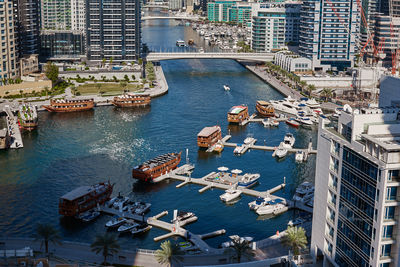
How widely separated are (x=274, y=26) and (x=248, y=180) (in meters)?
87.3

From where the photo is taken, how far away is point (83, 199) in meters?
48.2

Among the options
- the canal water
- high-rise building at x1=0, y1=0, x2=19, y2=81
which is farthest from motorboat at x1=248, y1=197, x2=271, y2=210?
high-rise building at x1=0, y1=0, x2=19, y2=81

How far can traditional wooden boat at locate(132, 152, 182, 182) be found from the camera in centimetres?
5519

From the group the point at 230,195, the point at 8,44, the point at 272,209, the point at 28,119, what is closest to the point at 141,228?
the point at 230,195

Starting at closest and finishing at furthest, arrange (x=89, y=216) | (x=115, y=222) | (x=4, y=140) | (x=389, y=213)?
(x=389, y=213) → (x=115, y=222) → (x=89, y=216) → (x=4, y=140)

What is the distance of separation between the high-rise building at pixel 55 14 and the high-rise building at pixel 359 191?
13126 cm

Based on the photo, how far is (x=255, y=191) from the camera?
2080 inches

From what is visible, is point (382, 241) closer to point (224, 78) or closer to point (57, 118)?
point (57, 118)

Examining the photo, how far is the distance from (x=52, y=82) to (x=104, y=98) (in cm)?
1204

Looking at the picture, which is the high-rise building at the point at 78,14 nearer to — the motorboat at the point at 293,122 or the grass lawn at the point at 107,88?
the grass lawn at the point at 107,88

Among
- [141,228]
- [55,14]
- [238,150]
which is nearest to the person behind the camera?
[141,228]

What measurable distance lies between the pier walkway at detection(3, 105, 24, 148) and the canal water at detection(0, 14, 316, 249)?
1.12 meters

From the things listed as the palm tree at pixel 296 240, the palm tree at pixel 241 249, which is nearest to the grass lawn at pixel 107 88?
the palm tree at pixel 241 249

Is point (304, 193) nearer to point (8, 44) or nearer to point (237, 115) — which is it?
point (237, 115)
